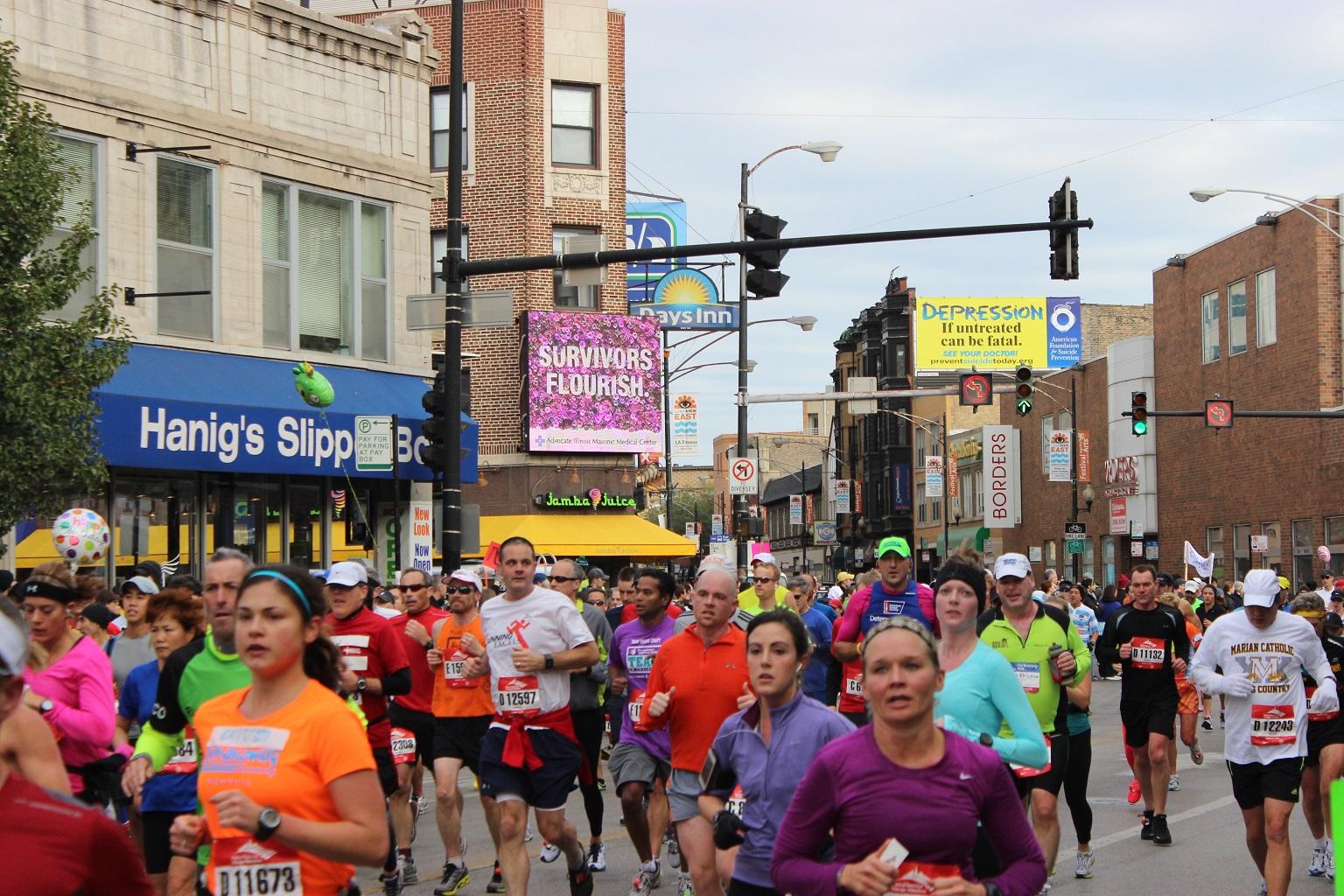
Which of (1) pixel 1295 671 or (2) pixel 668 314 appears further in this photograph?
(2) pixel 668 314

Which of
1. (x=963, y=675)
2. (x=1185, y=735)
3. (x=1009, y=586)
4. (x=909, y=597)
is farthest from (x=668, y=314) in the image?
(x=963, y=675)

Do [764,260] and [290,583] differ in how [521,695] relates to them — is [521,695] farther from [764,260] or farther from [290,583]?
[764,260]

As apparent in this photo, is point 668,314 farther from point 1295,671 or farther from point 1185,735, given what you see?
point 1295,671

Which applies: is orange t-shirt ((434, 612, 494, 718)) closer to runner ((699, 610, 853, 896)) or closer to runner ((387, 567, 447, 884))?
runner ((387, 567, 447, 884))

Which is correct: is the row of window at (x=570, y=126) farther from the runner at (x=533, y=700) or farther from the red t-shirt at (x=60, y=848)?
the red t-shirt at (x=60, y=848)

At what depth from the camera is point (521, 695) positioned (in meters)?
9.79

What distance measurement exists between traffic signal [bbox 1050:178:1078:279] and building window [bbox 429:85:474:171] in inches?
752

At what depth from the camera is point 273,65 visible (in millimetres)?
24734

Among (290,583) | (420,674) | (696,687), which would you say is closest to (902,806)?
(290,583)

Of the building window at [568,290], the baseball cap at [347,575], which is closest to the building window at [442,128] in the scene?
the building window at [568,290]

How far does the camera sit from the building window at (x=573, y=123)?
36.4m

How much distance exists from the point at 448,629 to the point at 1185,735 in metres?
8.67

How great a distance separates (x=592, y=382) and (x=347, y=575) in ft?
86.4

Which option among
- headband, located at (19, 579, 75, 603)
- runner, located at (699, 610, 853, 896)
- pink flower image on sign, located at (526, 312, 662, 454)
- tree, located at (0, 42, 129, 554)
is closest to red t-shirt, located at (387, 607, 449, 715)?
headband, located at (19, 579, 75, 603)
